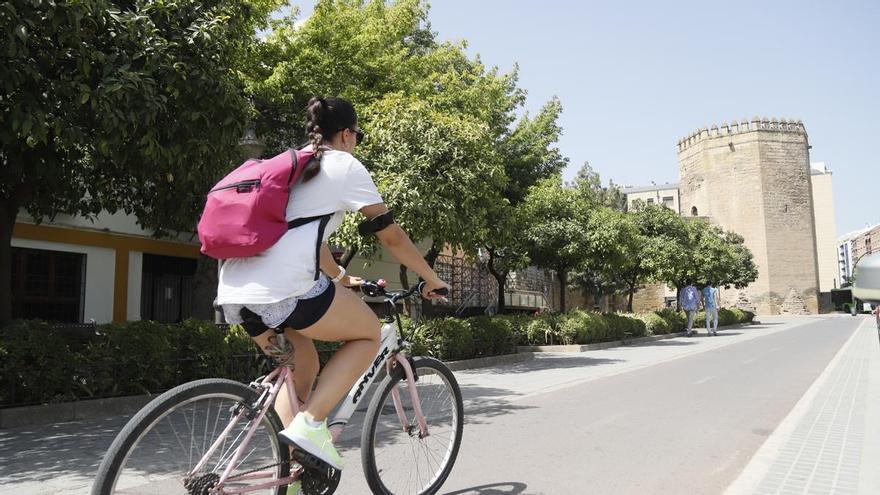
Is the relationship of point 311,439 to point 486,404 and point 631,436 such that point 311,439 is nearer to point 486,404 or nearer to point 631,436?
point 631,436

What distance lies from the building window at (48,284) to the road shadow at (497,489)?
12.7 m

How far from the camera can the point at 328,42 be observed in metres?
13.9

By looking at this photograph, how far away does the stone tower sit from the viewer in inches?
2594

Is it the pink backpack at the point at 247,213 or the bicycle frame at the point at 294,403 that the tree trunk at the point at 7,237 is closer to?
the bicycle frame at the point at 294,403

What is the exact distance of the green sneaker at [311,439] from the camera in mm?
2604

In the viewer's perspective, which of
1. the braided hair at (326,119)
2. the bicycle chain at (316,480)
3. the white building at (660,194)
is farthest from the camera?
the white building at (660,194)

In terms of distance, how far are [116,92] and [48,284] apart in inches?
395

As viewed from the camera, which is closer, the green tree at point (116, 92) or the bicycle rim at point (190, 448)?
the bicycle rim at point (190, 448)

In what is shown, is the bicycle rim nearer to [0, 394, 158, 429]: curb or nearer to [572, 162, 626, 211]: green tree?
[0, 394, 158, 429]: curb

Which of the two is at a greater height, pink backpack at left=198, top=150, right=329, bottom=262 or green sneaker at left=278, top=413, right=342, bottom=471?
pink backpack at left=198, top=150, right=329, bottom=262

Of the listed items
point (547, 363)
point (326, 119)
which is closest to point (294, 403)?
point (326, 119)

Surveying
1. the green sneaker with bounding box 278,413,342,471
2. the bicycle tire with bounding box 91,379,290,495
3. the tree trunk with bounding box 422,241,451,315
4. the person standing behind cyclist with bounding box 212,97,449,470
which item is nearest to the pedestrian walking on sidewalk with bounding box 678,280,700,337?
the tree trunk with bounding box 422,241,451,315

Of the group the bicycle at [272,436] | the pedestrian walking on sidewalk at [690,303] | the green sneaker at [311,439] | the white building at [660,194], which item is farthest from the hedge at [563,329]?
the white building at [660,194]

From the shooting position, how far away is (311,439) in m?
2.63
